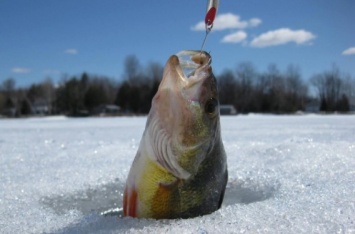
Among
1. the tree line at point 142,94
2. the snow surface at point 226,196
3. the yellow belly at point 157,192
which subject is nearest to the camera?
the snow surface at point 226,196

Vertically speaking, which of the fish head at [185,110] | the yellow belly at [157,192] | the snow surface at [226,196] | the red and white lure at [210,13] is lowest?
the snow surface at [226,196]

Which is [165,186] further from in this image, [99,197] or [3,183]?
[3,183]

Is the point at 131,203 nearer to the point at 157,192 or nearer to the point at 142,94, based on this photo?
the point at 157,192

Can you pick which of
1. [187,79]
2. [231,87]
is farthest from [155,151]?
[231,87]

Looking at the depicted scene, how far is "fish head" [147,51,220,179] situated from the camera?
5.19 feet

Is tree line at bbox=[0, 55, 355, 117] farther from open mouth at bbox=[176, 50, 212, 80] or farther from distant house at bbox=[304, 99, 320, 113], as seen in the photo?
open mouth at bbox=[176, 50, 212, 80]

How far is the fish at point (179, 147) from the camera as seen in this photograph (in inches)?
62.6

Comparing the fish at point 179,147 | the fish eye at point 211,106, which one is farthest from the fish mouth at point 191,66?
the fish eye at point 211,106

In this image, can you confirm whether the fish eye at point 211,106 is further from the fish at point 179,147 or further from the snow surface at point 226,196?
the snow surface at point 226,196

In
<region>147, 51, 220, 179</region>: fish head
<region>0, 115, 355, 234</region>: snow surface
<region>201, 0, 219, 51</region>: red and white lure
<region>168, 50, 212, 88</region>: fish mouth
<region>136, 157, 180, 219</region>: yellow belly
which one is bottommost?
<region>0, 115, 355, 234</region>: snow surface

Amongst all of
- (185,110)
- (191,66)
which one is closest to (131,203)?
(185,110)

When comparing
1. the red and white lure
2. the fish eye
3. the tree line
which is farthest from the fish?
the tree line

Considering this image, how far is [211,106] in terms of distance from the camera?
5.35 ft

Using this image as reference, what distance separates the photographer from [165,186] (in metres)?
1.66
